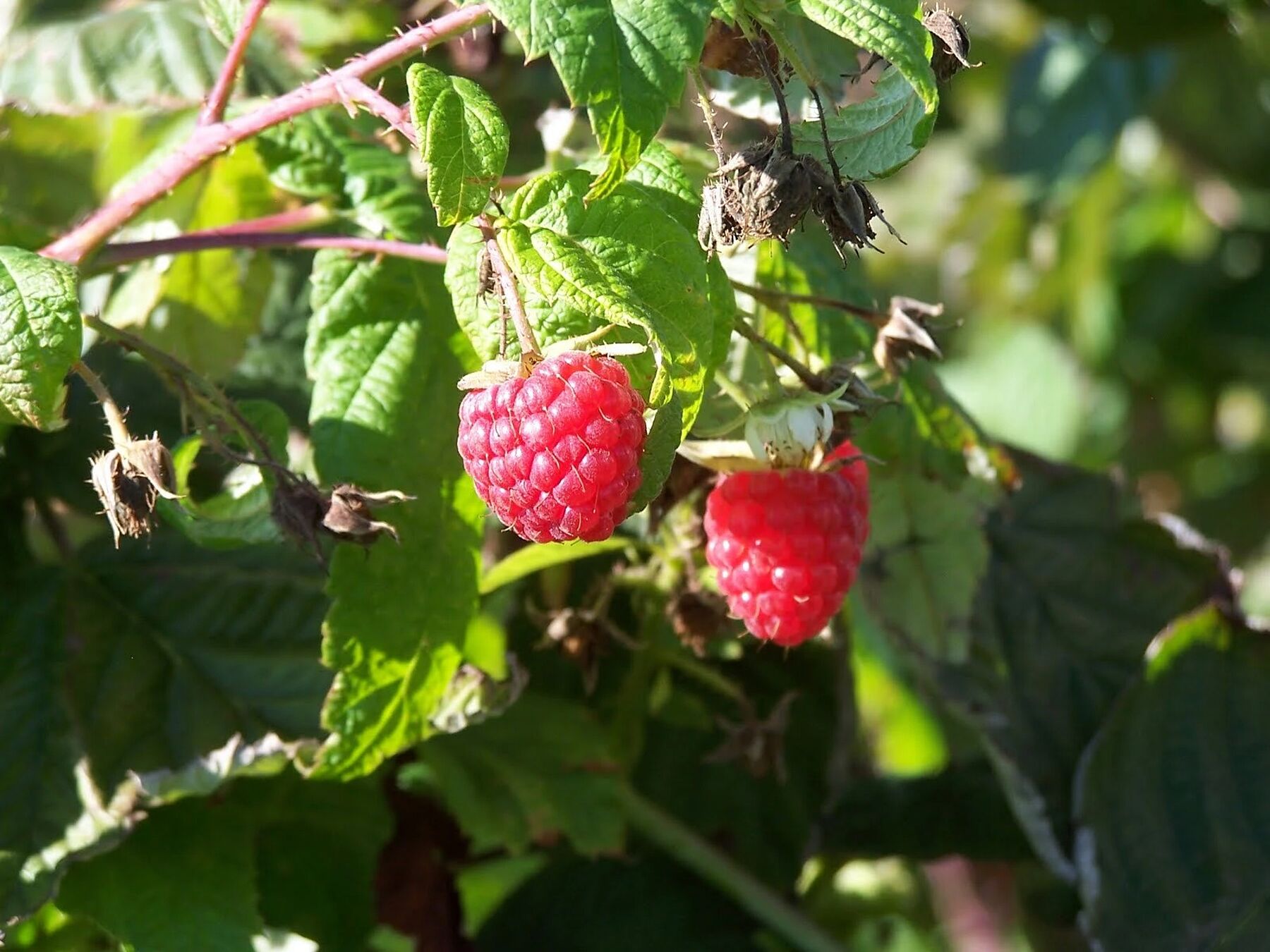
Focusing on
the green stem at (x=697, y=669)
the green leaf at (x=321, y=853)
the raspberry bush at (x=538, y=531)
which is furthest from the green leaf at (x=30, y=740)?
the green stem at (x=697, y=669)

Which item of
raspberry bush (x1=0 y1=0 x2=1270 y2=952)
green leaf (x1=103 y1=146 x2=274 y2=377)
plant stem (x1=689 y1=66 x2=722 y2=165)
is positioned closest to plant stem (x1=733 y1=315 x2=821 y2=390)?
raspberry bush (x1=0 y1=0 x2=1270 y2=952)

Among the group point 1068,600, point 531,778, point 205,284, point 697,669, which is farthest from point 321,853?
point 1068,600

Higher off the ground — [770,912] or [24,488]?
[24,488]

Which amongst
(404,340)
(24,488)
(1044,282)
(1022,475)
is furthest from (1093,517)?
(1044,282)

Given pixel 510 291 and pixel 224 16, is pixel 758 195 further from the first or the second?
pixel 224 16

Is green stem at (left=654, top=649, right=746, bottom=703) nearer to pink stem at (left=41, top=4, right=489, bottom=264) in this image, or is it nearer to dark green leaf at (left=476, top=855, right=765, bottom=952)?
dark green leaf at (left=476, top=855, right=765, bottom=952)

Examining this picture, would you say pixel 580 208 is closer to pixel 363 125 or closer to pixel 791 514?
pixel 791 514
